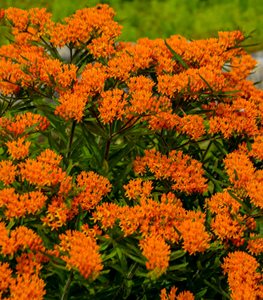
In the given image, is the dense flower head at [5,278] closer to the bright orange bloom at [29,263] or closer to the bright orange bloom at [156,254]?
the bright orange bloom at [29,263]

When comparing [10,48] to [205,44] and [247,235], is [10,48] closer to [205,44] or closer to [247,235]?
[205,44]

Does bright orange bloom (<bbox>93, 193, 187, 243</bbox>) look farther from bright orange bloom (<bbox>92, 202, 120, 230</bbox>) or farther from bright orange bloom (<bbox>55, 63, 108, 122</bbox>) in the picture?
bright orange bloom (<bbox>55, 63, 108, 122</bbox>)

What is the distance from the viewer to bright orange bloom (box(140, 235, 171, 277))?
→ 2.15m

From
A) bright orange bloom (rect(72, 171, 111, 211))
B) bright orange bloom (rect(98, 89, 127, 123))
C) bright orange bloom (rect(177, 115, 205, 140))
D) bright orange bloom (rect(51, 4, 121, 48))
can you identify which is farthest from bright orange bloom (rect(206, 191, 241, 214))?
bright orange bloom (rect(51, 4, 121, 48))

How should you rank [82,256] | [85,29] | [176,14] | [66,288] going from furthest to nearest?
[176,14] → [85,29] → [66,288] → [82,256]

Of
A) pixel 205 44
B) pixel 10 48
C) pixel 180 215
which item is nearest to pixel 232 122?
pixel 205 44

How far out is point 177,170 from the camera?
2.76 meters

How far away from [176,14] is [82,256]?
7.68 meters

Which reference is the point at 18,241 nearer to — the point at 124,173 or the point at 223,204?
the point at 124,173

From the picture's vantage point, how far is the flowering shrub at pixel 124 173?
2340 millimetres

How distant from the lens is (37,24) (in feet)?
10.8

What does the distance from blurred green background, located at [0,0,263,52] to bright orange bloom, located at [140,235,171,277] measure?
21.4 feet

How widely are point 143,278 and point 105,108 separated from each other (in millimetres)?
864

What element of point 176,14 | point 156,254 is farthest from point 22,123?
point 176,14
